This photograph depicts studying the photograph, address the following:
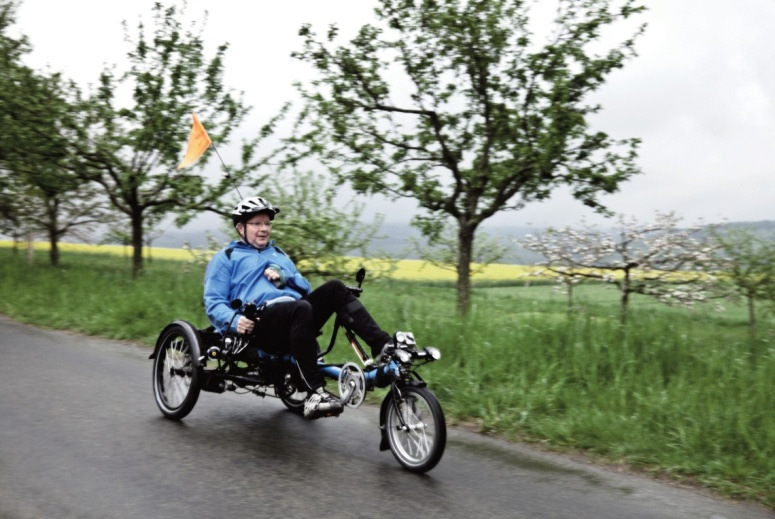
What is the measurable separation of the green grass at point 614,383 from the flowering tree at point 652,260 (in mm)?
6840

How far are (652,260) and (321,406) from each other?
12.9 meters

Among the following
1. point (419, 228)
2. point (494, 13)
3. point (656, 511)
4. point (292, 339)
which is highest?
point (494, 13)

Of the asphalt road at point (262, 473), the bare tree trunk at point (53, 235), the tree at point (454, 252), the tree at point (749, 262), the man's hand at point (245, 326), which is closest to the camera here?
the asphalt road at point (262, 473)

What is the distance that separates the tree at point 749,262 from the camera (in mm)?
13352

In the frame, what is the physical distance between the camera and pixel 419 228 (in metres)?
12.4

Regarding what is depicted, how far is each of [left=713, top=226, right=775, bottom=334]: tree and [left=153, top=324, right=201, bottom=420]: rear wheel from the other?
1063cm

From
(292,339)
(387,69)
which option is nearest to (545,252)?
(387,69)

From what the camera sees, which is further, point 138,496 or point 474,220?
point 474,220

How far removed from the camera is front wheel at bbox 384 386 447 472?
4.63 metres

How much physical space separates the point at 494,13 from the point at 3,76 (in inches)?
421

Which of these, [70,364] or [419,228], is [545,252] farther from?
[70,364]

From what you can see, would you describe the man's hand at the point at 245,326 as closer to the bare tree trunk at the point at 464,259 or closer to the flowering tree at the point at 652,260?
the bare tree trunk at the point at 464,259

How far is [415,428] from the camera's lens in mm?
4934

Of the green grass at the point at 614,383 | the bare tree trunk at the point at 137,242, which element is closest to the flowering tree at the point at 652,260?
the green grass at the point at 614,383
